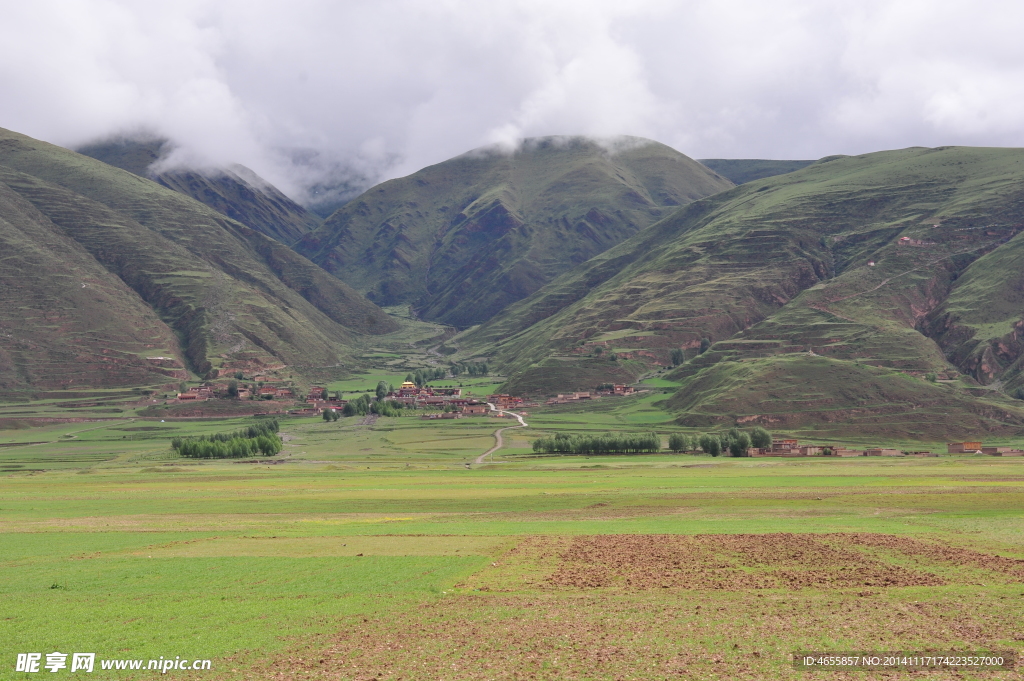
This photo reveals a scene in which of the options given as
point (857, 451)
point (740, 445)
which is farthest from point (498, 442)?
point (857, 451)

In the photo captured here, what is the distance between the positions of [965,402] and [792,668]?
588 feet

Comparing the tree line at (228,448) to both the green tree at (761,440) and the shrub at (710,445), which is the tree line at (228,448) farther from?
the green tree at (761,440)

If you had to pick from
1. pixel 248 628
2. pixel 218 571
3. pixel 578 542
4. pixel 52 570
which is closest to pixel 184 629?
pixel 248 628

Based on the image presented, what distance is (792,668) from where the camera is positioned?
2241 centimetres

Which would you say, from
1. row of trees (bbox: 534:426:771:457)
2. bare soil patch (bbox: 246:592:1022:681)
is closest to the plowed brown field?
bare soil patch (bbox: 246:592:1022:681)

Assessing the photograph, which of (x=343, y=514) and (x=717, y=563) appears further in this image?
(x=343, y=514)

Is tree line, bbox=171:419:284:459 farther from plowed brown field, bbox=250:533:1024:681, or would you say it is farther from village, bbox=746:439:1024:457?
plowed brown field, bbox=250:533:1024:681

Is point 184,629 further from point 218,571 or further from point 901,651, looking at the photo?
point 901,651

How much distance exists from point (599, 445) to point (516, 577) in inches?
4135

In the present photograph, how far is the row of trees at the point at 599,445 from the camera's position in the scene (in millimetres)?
137750

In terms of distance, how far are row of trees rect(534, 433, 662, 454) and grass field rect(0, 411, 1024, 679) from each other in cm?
5637

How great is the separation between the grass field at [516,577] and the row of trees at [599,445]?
5637 cm

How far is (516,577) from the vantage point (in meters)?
34.8

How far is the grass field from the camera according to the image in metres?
24.2
